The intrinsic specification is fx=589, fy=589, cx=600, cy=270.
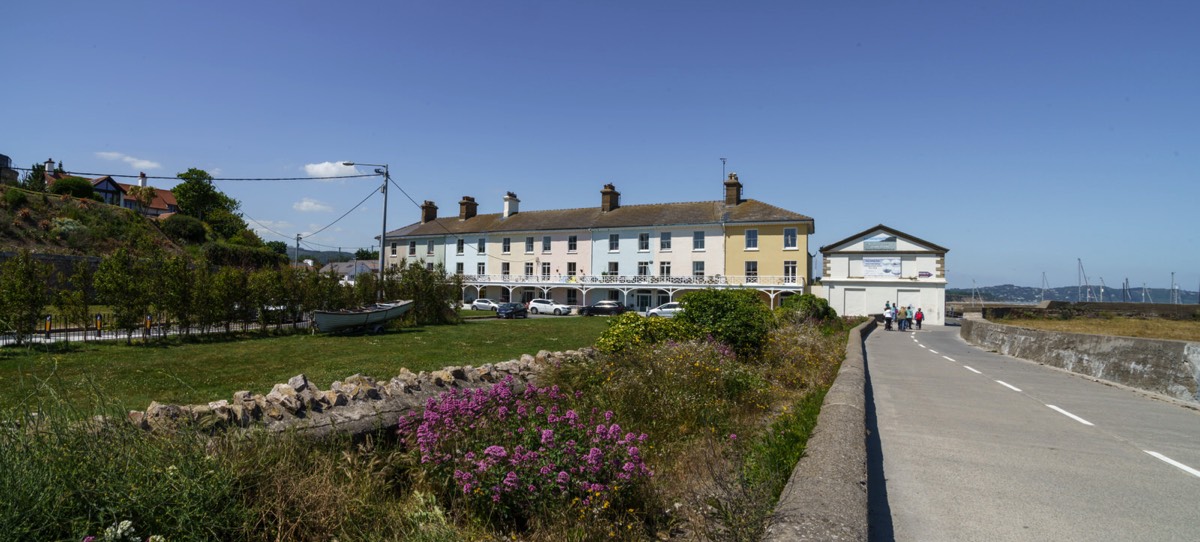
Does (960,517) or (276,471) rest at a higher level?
(276,471)

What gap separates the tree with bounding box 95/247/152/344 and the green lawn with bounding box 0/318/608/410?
0.78 metres

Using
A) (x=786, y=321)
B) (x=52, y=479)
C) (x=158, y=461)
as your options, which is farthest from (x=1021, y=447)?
(x=786, y=321)

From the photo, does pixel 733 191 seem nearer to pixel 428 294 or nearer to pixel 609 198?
pixel 609 198

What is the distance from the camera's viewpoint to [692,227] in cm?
4894

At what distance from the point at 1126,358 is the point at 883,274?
3514 centimetres

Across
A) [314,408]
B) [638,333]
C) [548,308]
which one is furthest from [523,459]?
[548,308]

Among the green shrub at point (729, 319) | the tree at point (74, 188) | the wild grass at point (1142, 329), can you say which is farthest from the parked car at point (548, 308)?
the tree at point (74, 188)

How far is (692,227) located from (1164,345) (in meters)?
38.5

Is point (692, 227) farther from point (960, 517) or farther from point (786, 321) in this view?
point (960, 517)

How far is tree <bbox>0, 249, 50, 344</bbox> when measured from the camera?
14.5m

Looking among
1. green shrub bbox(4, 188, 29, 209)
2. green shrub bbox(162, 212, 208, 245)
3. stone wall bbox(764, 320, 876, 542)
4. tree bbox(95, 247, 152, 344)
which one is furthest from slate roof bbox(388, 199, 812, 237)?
stone wall bbox(764, 320, 876, 542)

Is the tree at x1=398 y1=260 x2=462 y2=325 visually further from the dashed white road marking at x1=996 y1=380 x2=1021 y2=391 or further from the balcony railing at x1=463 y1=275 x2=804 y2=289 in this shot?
the dashed white road marking at x1=996 y1=380 x2=1021 y2=391

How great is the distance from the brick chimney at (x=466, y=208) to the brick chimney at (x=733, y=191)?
2796cm

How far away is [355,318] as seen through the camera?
22.0 m
